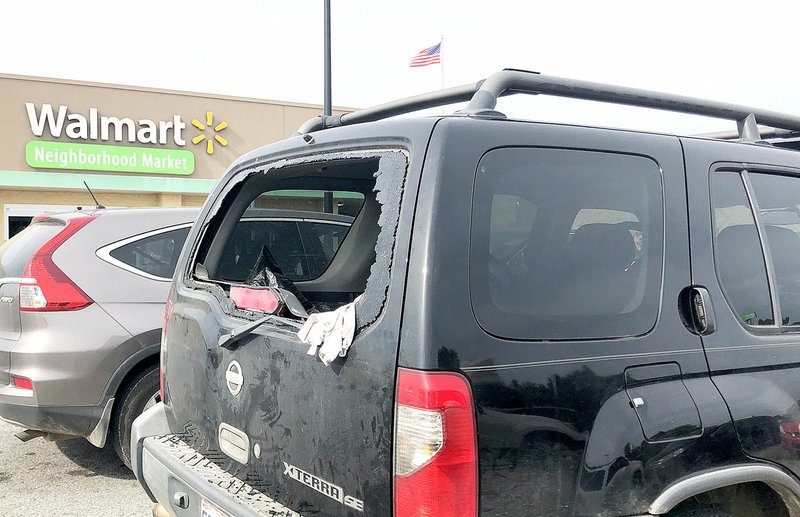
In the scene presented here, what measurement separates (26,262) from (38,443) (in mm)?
1796

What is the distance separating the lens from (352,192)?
3686 mm

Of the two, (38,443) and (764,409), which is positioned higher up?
(764,409)

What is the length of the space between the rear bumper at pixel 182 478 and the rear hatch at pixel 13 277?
1695 millimetres

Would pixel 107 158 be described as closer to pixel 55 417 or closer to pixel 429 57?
pixel 429 57

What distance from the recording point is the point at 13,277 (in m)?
4.38

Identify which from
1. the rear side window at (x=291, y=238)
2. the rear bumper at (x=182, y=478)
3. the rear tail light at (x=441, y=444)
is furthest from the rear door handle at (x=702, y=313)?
the rear side window at (x=291, y=238)

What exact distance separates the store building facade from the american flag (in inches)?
196

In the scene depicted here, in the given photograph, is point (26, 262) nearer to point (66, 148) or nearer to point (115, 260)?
point (115, 260)

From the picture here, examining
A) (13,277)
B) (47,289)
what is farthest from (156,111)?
(47,289)

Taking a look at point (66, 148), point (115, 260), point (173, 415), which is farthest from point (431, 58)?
point (173, 415)

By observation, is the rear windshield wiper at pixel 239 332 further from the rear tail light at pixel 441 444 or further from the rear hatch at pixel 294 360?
the rear tail light at pixel 441 444

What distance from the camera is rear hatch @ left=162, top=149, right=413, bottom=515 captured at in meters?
1.98

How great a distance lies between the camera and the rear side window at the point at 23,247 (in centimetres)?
441

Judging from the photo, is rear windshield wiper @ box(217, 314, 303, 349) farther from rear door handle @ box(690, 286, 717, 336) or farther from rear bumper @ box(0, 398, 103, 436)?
rear bumper @ box(0, 398, 103, 436)
